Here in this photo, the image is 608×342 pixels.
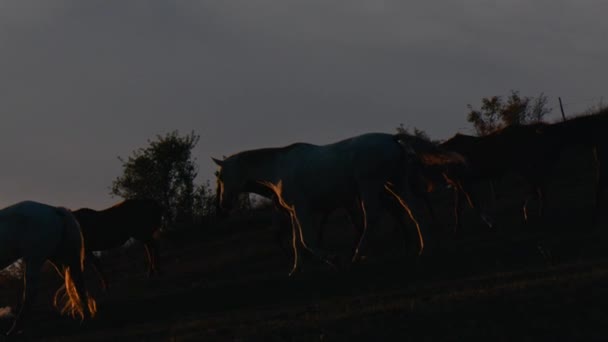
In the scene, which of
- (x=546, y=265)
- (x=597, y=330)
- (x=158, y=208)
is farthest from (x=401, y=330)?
(x=158, y=208)

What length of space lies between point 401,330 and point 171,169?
39.0m

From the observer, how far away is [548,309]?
12.8 metres

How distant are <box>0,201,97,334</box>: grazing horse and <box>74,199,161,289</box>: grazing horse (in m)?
8.87

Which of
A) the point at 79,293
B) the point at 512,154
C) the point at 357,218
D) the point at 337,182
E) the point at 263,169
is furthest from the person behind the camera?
the point at 512,154

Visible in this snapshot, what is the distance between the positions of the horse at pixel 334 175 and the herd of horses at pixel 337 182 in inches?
0.8

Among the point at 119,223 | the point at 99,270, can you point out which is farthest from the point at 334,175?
→ the point at 119,223

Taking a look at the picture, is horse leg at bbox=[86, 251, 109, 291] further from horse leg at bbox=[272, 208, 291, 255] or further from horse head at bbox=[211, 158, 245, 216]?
horse head at bbox=[211, 158, 245, 216]

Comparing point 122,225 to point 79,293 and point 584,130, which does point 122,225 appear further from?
point 584,130

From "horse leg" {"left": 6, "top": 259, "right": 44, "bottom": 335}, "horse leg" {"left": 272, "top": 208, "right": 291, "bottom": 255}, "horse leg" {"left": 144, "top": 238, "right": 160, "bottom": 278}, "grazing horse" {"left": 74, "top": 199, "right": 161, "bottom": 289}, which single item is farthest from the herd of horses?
"horse leg" {"left": 144, "top": 238, "right": 160, "bottom": 278}

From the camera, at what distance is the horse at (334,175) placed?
20.5 m

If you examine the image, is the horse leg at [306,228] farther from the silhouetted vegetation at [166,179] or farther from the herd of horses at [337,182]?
the silhouetted vegetation at [166,179]

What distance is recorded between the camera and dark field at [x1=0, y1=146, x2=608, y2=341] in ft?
41.6

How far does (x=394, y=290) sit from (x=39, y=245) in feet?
21.4

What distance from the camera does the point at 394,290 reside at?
17.2 m
